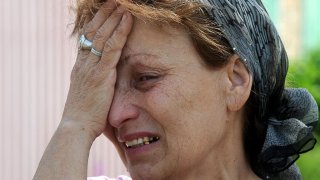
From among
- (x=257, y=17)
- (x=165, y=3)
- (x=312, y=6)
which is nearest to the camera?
(x=165, y=3)

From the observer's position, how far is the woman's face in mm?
2912

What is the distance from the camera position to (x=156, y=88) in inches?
115

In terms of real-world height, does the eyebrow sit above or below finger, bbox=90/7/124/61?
below

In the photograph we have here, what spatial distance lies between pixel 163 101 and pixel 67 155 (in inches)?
16.6

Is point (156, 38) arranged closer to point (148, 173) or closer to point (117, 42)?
point (117, 42)

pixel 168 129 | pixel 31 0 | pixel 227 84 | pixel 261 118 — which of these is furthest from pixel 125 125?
pixel 31 0

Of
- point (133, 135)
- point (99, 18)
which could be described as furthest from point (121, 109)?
point (99, 18)

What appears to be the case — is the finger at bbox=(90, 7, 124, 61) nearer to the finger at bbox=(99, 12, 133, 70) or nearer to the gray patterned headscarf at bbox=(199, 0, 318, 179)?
the finger at bbox=(99, 12, 133, 70)

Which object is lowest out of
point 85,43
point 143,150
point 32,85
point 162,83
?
point 32,85

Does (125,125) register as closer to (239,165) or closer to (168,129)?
(168,129)

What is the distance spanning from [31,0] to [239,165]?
132 inches

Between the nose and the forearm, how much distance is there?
0.42ft

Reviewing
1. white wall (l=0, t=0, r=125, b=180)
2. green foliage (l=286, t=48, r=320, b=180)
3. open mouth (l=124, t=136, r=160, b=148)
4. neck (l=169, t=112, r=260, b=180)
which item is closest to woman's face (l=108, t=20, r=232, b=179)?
open mouth (l=124, t=136, r=160, b=148)

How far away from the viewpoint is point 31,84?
19.9 feet
